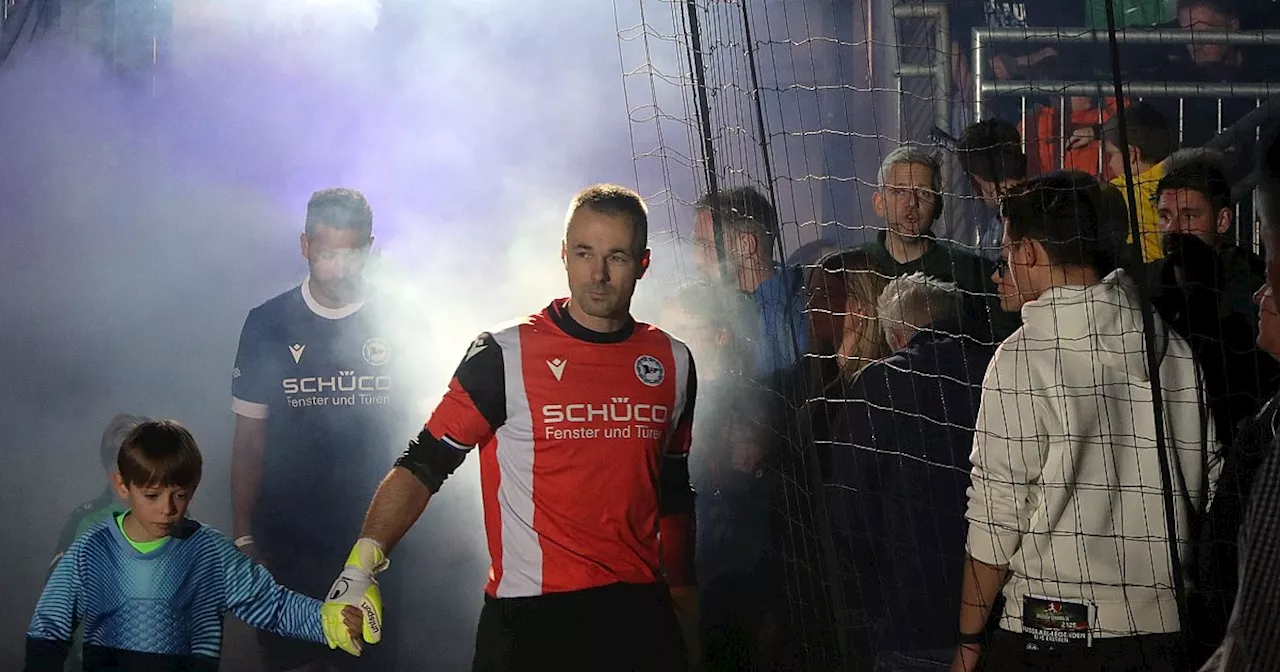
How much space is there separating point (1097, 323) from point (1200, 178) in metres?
0.93

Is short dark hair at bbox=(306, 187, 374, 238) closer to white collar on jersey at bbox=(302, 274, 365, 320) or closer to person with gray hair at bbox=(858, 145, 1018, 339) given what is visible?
white collar on jersey at bbox=(302, 274, 365, 320)

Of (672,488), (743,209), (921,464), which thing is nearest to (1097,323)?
(921,464)

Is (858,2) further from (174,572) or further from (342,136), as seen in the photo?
(174,572)

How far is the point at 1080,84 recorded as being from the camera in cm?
457

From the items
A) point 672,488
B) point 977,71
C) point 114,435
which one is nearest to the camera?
point 672,488

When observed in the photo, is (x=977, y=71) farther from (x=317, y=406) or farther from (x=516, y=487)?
(x=317, y=406)

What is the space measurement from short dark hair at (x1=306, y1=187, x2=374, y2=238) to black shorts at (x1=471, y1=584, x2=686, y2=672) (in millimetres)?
1954

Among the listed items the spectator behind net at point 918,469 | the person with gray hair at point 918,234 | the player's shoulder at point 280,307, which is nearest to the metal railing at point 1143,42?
the person with gray hair at point 918,234

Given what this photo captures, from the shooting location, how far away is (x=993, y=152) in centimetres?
400

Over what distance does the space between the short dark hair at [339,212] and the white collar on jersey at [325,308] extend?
0.22 metres

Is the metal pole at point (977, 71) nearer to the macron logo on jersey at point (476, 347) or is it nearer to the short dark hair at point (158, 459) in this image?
the macron logo on jersey at point (476, 347)

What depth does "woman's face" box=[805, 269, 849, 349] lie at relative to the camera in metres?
4.14

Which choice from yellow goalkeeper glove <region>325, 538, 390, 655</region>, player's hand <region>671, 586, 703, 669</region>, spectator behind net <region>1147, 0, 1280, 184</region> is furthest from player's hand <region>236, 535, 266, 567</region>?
spectator behind net <region>1147, 0, 1280, 184</region>

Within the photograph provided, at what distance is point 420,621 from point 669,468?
204 centimetres
